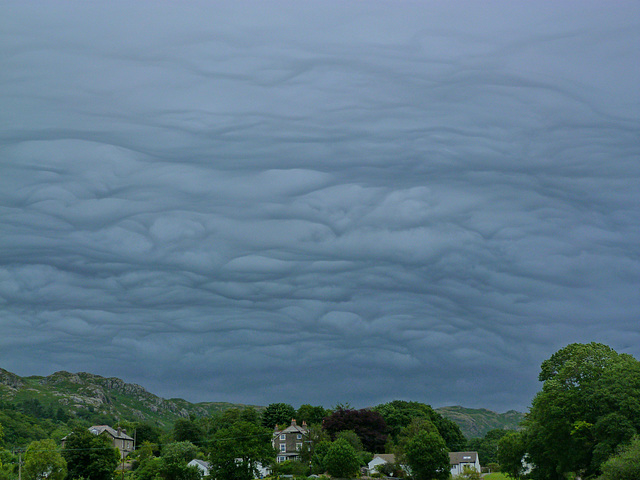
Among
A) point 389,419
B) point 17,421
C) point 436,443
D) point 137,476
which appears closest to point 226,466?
point 137,476

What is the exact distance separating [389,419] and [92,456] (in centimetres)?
7004

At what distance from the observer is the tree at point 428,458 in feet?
323

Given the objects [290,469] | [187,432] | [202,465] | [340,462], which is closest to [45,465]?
[202,465]

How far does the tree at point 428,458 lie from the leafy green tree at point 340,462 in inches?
327

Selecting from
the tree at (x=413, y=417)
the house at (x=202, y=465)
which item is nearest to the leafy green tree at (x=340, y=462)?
the house at (x=202, y=465)

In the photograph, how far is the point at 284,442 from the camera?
142 metres

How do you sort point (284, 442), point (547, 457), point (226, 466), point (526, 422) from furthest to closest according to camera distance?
point (284, 442) → point (226, 466) → point (526, 422) → point (547, 457)

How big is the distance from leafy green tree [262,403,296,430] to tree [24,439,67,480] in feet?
214

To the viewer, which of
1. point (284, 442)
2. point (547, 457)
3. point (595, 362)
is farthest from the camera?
point (284, 442)

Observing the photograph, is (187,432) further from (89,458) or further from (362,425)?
(89,458)

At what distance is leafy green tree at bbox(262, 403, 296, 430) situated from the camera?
157250 mm

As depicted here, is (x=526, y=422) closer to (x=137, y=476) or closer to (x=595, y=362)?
(x=595, y=362)

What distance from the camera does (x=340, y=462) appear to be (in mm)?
99750

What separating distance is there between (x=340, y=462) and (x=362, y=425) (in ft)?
110
